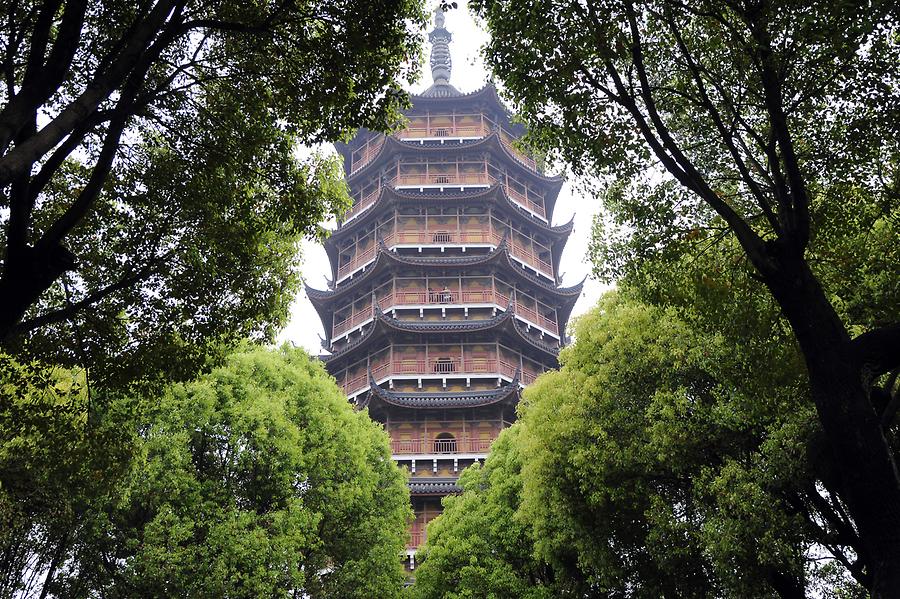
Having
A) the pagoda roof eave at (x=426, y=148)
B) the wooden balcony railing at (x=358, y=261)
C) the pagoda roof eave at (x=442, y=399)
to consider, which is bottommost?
the pagoda roof eave at (x=442, y=399)

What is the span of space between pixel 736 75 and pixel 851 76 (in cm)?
105

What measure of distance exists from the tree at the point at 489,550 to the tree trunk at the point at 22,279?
13.7 m

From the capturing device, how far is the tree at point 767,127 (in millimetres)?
5043

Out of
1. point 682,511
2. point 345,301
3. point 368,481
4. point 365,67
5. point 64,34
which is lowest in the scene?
point 682,511

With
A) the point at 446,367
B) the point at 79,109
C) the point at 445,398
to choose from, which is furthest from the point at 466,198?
the point at 79,109

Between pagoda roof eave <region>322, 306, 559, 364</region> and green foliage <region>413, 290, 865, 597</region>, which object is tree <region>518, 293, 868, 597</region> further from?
pagoda roof eave <region>322, 306, 559, 364</region>

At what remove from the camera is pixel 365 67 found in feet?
24.2

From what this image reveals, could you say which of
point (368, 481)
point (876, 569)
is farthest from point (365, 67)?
point (368, 481)

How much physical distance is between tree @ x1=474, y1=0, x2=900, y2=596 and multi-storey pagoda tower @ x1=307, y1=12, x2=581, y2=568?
69.0 ft

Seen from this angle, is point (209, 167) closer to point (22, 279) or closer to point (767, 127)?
point (22, 279)

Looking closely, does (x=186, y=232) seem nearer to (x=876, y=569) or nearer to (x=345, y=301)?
(x=876, y=569)

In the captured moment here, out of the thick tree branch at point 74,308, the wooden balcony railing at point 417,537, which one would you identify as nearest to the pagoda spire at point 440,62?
the wooden balcony railing at point 417,537

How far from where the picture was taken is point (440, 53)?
4788 cm

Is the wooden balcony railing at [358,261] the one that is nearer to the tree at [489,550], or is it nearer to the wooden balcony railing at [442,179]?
the wooden balcony railing at [442,179]
